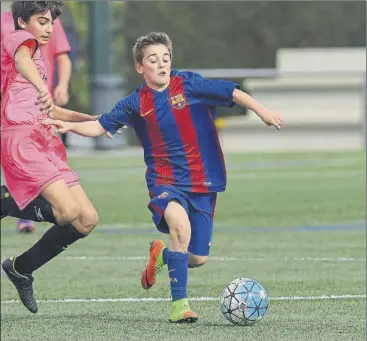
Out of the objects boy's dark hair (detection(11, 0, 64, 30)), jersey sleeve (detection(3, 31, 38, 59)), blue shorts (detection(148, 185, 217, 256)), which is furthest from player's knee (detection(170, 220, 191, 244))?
boy's dark hair (detection(11, 0, 64, 30))

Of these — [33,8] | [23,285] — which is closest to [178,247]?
[23,285]

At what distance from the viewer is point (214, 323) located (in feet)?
26.0

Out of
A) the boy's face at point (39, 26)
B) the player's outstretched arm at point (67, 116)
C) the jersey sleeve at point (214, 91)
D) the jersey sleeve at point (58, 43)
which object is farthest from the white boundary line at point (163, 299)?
the jersey sleeve at point (58, 43)

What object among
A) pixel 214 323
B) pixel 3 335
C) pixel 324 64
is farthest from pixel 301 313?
pixel 324 64

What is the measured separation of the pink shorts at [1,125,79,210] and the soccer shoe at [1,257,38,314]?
0.43 meters

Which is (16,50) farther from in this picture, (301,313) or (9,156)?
(301,313)

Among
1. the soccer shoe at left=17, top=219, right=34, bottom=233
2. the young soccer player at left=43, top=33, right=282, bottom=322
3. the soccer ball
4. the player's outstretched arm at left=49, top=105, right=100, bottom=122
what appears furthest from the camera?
the soccer shoe at left=17, top=219, right=34, bottom=233

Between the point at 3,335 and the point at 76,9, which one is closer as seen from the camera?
the point at 3,335

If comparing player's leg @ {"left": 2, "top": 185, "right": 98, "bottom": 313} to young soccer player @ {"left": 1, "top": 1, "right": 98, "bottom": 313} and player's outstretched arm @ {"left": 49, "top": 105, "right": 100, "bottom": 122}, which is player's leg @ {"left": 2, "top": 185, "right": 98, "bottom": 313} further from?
player's outstretched arm @ {"left": 49, "top": 105, "right": 100, "bottom": 122}

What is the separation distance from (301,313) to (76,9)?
28.1 meters

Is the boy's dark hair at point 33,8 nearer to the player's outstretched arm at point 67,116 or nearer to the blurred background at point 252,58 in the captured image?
the player's outstretched arm at point 67,116

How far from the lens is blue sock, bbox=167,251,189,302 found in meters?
8.04

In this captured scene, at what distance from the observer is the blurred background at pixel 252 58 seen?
2743cm

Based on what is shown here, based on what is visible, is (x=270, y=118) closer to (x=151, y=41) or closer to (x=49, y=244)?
(x=151, y=41)
